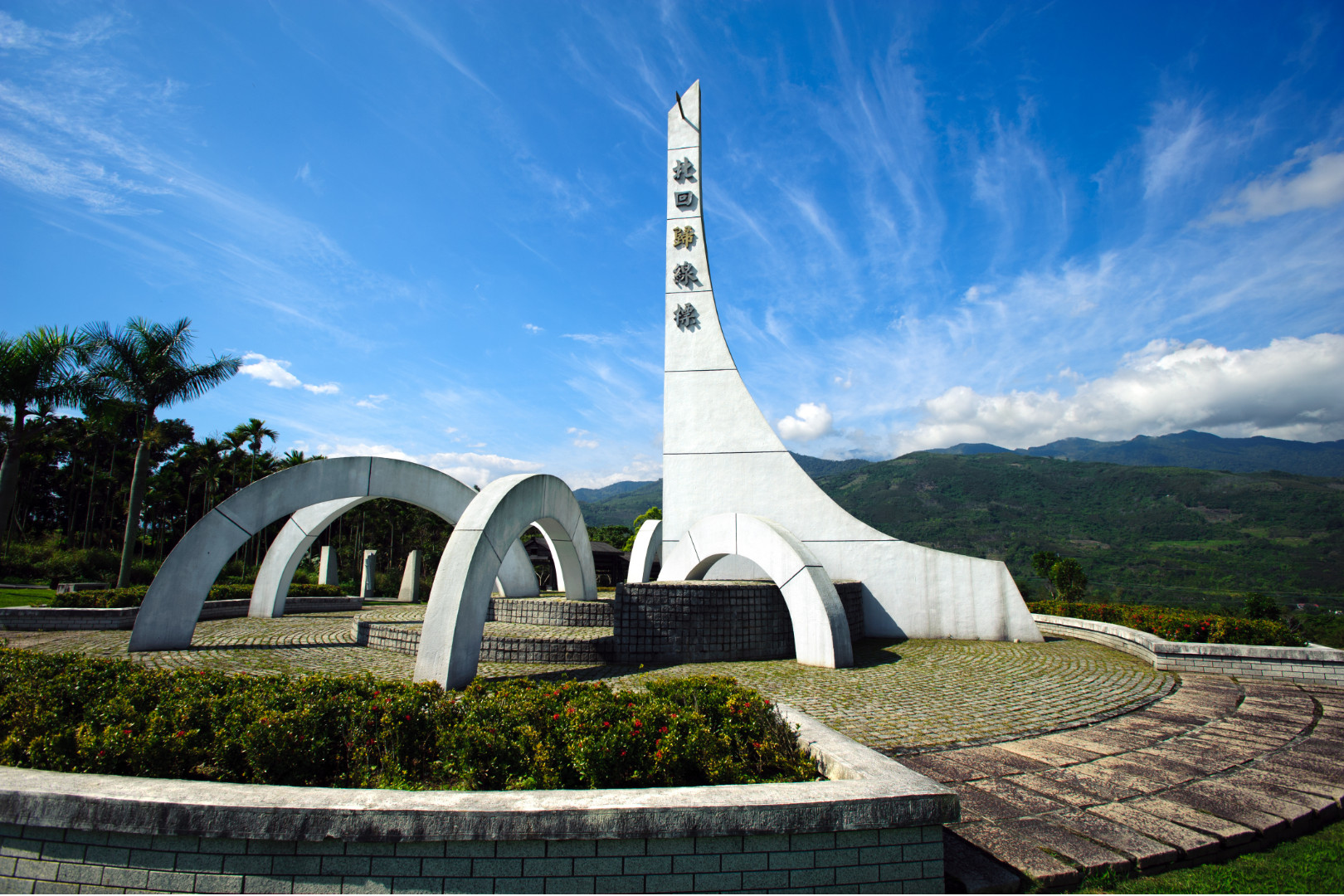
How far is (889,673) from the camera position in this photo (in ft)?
33.2

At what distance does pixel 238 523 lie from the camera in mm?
10828

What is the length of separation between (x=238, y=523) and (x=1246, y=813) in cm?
1340

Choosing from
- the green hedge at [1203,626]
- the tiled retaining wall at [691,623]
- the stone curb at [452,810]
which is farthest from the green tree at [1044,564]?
the stone curb at [452,810]

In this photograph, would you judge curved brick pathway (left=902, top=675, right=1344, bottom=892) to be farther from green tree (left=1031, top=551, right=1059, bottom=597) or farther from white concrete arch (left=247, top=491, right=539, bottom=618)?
green tree (left=1031, top=551, right=1059, bottom=597)

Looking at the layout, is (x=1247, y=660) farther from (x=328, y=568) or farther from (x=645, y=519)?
(x=645, y=519)

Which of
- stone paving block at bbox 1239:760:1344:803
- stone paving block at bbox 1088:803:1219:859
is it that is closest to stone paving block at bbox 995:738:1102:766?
stone paving block at bbox 1088:803:1219:859

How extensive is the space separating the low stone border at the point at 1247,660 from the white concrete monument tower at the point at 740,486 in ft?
10.1

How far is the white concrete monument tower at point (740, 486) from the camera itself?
14.4 m

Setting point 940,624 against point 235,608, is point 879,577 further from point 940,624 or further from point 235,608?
point 235,608

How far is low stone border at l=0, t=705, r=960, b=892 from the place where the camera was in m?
3.04

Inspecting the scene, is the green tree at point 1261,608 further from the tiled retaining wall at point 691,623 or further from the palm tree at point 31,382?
the palm tree at point 31,382

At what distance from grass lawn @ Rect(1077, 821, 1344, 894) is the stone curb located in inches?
55.6

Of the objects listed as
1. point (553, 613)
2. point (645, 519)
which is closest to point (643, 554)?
point (553, 613)

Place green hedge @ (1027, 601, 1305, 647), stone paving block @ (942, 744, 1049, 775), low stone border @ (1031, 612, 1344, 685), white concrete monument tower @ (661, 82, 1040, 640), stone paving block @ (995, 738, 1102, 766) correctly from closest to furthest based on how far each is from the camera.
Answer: stone paving block @ (942, 744, 1049, 775) → stone paving block @ (995, 738, 1102, 766) → low stone border @ (1031, 612, 1344, 685) → green hedge @ (1027, 601, 1305, 647) → white concrete monument tower @ (661, 82, 1040, 640)
